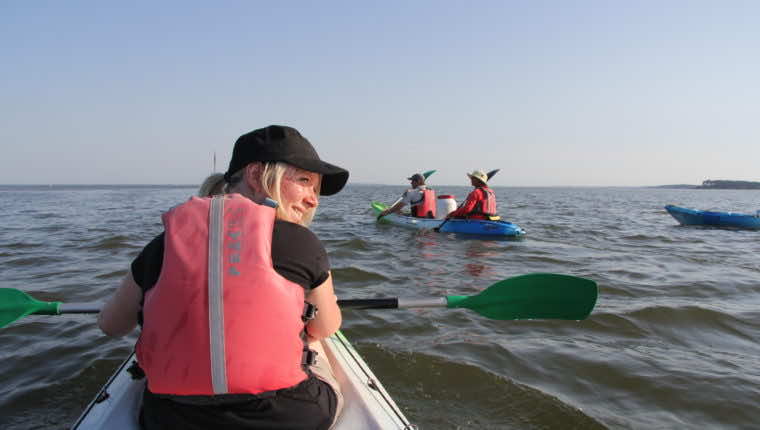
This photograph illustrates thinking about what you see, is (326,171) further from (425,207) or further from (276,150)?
(425,207)

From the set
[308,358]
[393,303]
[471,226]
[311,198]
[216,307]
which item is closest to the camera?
[216,307]

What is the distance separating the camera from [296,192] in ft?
6.32

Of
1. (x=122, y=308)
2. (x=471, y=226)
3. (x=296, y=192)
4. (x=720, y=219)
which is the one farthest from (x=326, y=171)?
(x=720, y=219)

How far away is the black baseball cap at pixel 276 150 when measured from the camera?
1.82m

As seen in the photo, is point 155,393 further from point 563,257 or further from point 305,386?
point 563,257

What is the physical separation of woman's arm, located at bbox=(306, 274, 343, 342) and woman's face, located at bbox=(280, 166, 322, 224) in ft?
1.04

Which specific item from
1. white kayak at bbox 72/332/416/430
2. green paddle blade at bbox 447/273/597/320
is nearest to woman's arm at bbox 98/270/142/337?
white kayak at bbox 72/332/416/430

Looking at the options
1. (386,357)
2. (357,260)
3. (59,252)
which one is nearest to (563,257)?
(357,260)

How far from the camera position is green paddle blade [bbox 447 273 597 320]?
3.34m

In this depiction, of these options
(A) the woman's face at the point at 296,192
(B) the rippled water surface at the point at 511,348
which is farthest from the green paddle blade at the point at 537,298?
(A) the woman's face at the point at 296,192

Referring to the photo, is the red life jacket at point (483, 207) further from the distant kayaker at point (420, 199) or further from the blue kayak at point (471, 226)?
the distant kayaker at point (420, 199)

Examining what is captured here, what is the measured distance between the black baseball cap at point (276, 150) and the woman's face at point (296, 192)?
2.7 inches

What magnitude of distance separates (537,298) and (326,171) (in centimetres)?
223

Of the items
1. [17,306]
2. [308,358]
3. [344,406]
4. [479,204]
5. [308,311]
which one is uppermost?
[479,204]
